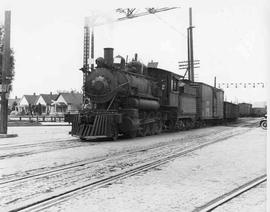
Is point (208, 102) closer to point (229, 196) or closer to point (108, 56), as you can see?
point (108, 56)

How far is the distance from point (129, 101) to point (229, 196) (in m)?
9.60

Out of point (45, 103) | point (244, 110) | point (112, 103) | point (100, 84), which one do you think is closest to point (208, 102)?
point (112, 103)

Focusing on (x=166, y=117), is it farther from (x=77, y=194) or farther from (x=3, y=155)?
(x=77, y=194)

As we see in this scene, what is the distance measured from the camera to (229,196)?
4.76 m

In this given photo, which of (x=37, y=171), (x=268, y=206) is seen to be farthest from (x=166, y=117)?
(x=268, y=206)

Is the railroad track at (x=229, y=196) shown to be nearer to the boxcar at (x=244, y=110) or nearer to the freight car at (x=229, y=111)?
the freight car at (x=229, y=111)

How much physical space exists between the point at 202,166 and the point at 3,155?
472cm

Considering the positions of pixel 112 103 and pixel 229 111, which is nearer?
pixel 112 103

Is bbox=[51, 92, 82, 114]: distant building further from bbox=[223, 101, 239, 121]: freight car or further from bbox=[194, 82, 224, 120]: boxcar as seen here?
bbox=[194, 82, 224, 120]: boxcar

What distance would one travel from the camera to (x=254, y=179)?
602cm

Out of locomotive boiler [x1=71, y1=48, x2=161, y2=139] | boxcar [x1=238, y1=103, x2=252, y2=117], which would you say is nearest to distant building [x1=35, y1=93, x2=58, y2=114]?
boxcar [x1=238, y1=103, x2=252, y2=117]

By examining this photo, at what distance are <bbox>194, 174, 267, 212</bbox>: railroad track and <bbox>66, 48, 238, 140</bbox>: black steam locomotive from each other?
7759 mm

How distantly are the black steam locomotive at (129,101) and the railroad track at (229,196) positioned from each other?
305 inches

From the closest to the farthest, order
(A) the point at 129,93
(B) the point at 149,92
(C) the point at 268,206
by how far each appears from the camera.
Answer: (C) the point at 268,206
(A) the point at 129,93
(B) the point at 149,92
